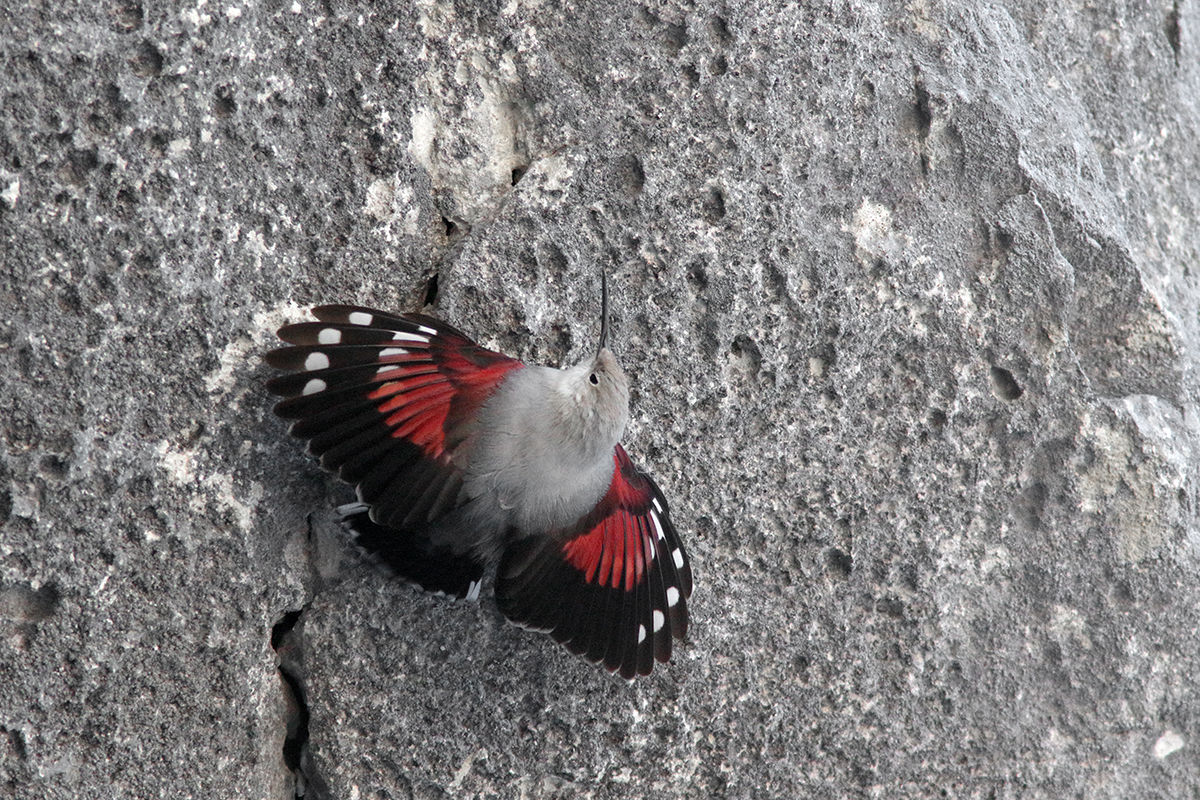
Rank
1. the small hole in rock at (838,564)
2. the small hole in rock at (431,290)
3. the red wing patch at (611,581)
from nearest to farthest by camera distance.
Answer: the red wing patch at (611,581), the small hole in rock at (431,290), the small hole in rock at (838,564)

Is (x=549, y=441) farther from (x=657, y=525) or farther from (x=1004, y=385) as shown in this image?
(x=1004, y=385)

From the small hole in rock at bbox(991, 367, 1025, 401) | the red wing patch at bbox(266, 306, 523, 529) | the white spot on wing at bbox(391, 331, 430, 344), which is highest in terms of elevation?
Result: the white spot on wing at bbox(391, 331, 430, 344)

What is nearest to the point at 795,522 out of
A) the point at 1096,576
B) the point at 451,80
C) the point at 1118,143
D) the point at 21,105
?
the point at 1096,576

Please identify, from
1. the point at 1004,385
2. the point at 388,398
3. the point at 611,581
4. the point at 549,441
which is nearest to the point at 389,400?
the point at 388,398

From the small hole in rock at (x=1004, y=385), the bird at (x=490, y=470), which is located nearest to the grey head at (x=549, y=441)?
the bird at (x=490, y=470)

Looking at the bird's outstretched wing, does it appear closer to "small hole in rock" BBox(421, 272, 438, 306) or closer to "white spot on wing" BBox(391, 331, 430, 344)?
"white spot on wing" BBox(391, 331, 430, 344)

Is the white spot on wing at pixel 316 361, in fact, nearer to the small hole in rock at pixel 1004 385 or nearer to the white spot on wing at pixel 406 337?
the white spot on wing at pixel 406 337

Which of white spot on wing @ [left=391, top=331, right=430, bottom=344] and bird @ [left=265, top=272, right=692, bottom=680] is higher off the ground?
white spot on wing @ [left=391, top=331, right=430, bottom=344]

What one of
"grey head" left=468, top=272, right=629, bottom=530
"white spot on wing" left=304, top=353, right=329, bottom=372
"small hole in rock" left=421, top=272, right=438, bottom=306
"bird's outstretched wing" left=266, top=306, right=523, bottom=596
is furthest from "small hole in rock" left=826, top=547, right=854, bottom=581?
"white spot on wing" left=304, top=353, right=329, bottom=372
